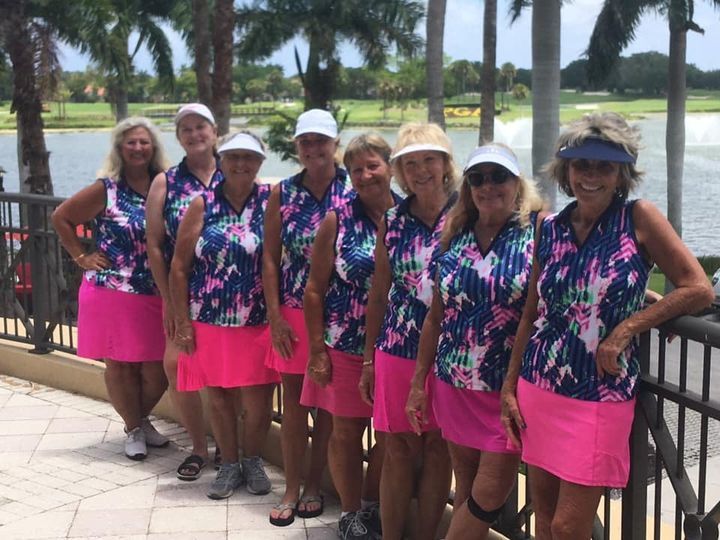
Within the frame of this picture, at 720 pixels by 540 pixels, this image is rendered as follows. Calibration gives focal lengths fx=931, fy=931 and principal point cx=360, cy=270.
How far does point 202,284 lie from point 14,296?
3102mm

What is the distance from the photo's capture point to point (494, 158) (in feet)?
10.5

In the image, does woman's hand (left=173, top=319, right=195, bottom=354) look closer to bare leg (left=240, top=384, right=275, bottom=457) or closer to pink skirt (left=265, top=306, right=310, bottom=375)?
A: bare leg (left=240, top=384, right=275, bottom=457)

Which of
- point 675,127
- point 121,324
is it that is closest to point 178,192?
point 121,324

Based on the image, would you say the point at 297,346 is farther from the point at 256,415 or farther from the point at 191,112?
the point at 191,112

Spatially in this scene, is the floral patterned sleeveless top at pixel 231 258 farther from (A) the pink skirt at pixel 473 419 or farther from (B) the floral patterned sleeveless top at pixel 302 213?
(A) the pink skirt at pixel 473 419

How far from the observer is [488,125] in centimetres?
2622

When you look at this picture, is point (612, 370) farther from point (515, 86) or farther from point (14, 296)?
point (515, 86)

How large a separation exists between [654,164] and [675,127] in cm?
6328

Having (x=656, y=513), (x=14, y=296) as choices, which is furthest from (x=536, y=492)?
(x=14, y=296)

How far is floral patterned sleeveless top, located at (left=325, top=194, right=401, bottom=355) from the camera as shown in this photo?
3.87m

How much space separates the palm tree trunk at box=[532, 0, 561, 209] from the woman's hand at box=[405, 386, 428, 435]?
1083cm

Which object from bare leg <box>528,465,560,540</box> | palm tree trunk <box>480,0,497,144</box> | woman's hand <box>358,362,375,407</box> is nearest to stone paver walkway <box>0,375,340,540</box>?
woman's hand <box>358,362,375,407</box>

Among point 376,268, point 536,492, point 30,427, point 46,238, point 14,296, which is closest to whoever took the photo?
point 536,492

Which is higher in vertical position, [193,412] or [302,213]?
[302,213]
